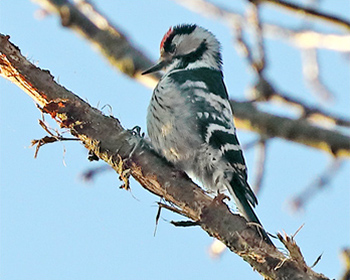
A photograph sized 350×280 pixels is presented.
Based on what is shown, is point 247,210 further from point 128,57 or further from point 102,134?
point 128,57

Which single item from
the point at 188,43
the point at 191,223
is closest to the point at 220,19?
the point at 188,43

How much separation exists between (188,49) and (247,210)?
148cm

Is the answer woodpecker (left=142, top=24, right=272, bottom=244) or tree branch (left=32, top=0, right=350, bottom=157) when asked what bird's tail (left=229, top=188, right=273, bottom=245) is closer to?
woodpecker (left=142, top=24, right=272, bottom=244)

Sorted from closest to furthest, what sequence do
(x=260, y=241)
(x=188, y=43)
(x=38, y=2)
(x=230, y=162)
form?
(x=260, y=241), (x=230, y=162), (x=188, y=43), (x=38, y=2)

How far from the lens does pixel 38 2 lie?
436cm

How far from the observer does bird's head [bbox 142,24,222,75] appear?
3.86m

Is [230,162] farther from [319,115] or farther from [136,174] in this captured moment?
[319,115]

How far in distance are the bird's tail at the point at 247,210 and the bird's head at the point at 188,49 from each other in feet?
3.48

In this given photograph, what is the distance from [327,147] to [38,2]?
2233 millimetres

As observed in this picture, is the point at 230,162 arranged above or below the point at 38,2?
below

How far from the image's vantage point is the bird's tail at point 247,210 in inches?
99.0

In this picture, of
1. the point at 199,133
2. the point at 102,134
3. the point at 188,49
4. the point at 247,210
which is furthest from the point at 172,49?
the point at 247,210

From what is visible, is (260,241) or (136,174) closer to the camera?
(260,241)

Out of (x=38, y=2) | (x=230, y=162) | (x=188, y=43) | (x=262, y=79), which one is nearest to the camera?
(x=230, y=162)
